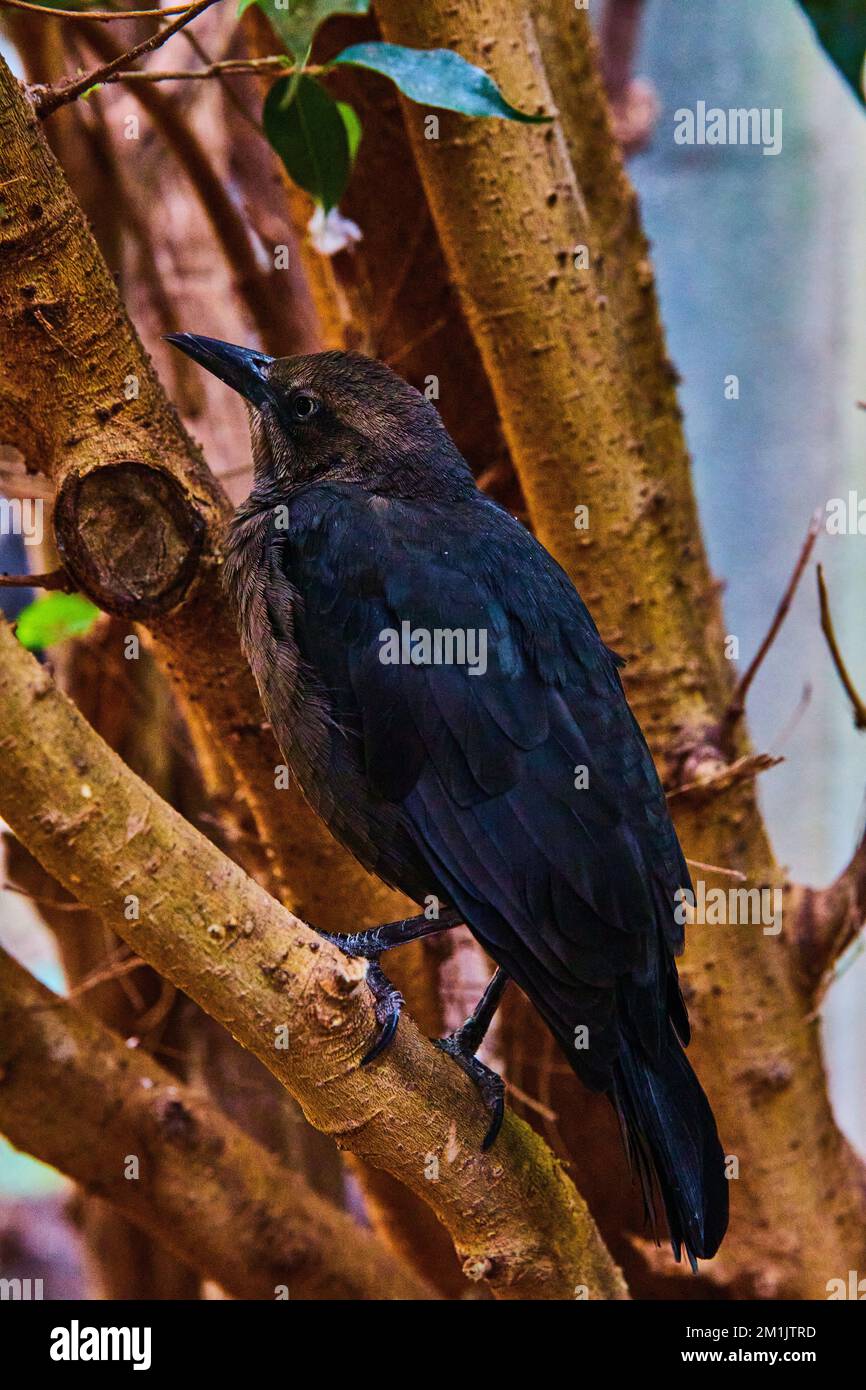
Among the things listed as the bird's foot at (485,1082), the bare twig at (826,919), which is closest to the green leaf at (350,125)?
the bird's foot at (485,1082)

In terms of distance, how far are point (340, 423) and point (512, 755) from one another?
0.62 metres

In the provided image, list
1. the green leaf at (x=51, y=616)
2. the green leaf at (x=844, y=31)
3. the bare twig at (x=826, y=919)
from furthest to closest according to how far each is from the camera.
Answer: the bare twig at (x=826, y=919) < the green leaf at (x=51, y=616) < the green leaf at (x=844, y=31)

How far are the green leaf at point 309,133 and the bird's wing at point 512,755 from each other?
43 cm

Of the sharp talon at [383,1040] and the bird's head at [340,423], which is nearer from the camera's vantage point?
the sharp talon at [383,1040]

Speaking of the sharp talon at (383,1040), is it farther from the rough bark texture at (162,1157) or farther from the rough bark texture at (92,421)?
the rough bark texture at (162,1157)

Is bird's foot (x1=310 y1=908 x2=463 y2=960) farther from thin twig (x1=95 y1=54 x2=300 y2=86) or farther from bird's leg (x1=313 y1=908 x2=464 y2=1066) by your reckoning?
thin twig (x1=95 y1=54 x2=300 y2=86)

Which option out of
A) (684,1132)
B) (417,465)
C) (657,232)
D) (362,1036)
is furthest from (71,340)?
(657,232)

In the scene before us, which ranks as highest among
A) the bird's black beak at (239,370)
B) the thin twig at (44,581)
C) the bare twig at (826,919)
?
the bird's black beak at (239,370)

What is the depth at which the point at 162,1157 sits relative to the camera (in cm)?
A: 202

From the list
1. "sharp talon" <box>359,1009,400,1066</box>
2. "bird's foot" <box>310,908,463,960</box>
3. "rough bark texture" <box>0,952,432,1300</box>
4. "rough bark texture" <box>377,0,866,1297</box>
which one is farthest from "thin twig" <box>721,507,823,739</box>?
"rough bark texture" <box>0,952,432,1300</box>

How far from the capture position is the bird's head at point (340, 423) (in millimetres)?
1818

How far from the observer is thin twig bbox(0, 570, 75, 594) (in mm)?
1578

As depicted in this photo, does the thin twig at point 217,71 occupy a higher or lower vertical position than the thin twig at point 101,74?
higher

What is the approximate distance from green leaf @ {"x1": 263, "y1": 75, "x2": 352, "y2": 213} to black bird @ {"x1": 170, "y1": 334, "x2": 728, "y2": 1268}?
0.41m
